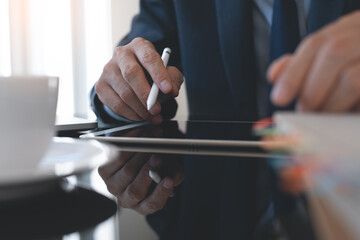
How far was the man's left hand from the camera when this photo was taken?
0.75ft

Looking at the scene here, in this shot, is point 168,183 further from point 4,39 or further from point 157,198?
point 4,39

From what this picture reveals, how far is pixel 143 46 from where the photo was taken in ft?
2.19

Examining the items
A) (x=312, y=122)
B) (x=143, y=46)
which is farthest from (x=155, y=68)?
(x=312, y=122)

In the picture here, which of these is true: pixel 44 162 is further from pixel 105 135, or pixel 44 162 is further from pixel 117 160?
pixel 105 135

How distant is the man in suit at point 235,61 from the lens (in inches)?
9.6

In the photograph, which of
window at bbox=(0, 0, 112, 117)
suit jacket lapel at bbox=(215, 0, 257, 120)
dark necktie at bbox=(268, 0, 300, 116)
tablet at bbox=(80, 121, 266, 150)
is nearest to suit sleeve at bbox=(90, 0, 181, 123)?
suit jacket lapel at bbox=(215, 0, 257, 120)

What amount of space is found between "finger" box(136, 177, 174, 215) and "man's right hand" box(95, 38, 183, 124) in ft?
1.07

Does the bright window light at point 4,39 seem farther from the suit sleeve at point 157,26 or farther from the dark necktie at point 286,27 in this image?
the dark necktie at point 286,27

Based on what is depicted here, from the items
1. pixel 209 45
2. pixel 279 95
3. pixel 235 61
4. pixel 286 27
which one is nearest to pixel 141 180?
pixel 279 95

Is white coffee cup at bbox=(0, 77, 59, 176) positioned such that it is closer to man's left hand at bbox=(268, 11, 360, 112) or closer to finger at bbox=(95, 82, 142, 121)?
man's left hand at bbox=(268, 11, 360, 112)

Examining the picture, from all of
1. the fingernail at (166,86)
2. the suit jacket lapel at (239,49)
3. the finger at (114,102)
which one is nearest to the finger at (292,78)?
the fingernail at (166,86)

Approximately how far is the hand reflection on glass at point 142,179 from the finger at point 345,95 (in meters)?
0.11

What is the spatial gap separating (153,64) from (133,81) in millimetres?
45

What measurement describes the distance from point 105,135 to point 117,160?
0.13 meters
